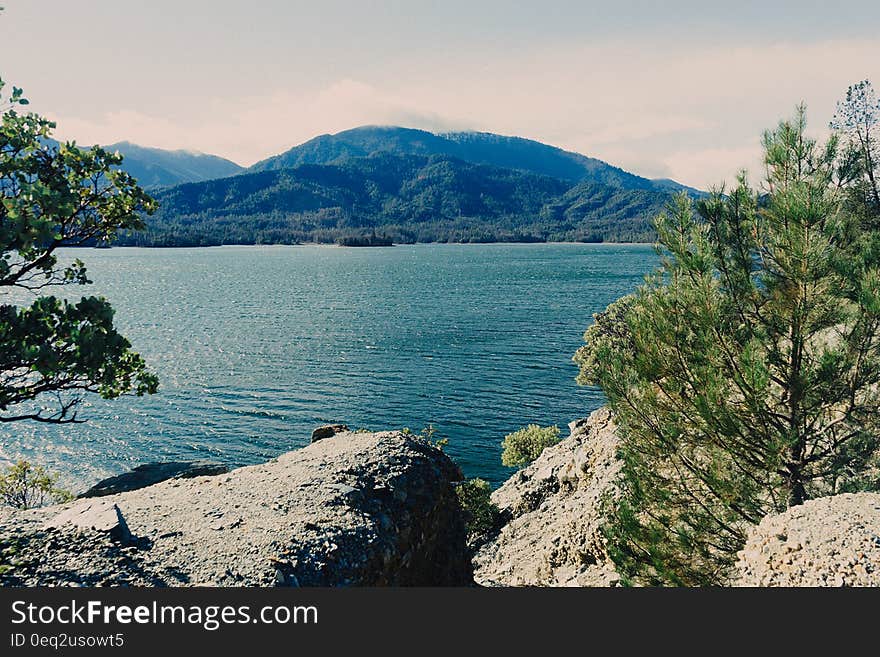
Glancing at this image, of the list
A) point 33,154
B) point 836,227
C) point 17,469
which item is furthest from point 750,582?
point 17,469

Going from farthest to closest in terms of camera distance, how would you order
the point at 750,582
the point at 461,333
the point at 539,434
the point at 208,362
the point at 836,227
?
the point at 461,333 → the point at 208,362 → the point at 539,434 → the point at 836,227 → the point at 750,582

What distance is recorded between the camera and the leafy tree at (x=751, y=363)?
41.8 feet

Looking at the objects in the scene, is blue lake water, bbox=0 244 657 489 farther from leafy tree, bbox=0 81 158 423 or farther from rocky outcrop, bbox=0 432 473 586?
leafy tree, bbox=0 81 158 423

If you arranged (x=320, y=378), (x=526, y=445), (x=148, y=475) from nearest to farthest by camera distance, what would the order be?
(x=148, y=475) → (x=526, y=445) → (x=320, y=378)

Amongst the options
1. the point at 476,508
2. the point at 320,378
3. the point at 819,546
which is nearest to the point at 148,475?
the point at 476,508

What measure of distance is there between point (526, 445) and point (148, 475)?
26.8m

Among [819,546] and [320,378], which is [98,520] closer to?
[819,546]

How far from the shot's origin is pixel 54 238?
11.5 meters

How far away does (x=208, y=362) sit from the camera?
79.0m

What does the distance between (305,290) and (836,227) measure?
6243 inches

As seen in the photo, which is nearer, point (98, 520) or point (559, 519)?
point (98, 520)

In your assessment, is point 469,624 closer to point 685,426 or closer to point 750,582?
point 750,582

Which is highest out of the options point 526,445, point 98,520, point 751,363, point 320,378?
point 751,363

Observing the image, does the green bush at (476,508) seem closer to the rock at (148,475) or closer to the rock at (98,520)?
the rock at (148,475)
